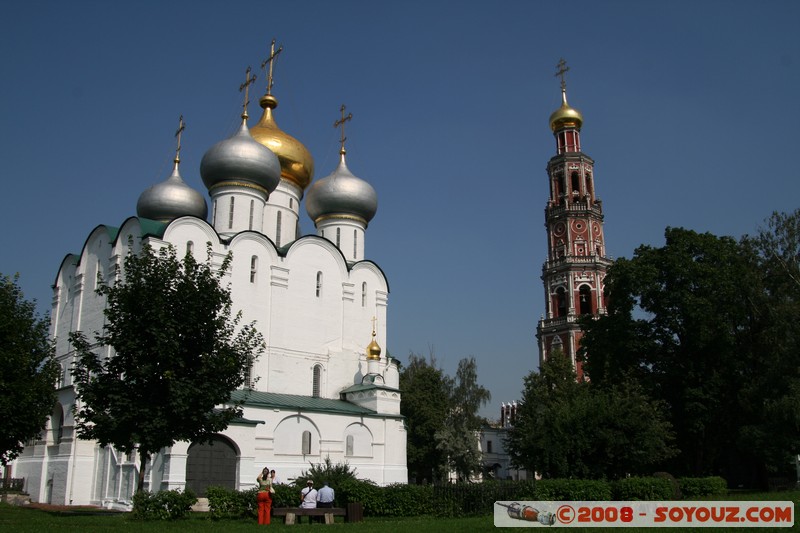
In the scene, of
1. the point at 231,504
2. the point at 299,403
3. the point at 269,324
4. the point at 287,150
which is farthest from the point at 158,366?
the point at 287,150

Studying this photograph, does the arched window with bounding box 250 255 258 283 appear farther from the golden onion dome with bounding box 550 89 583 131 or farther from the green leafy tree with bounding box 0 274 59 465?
the golden onion dome with bounding box 550 89 583 131

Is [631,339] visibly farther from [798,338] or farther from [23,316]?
[23,316]

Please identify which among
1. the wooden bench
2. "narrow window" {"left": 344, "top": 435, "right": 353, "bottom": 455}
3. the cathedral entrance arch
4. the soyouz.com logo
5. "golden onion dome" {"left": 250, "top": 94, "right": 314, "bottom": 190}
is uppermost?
"golden onion dome" {"left": 250, "top": 94, "right": 314, "bottom": 190}

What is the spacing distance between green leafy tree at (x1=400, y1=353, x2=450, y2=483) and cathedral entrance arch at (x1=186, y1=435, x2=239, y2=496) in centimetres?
1396

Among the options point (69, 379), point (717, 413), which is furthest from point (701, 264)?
point (69, 379)

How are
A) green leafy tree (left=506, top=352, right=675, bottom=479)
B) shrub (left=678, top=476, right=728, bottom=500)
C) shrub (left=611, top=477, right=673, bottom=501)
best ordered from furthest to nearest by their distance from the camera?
shrub (left=678, top=476, right=728, bottom=500)
green leafy tree (left=506, top=352, right=675, bottom=479)
shrub (left=611, top=477, right=673, bottom=501)

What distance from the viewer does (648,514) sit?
11148 millimetres

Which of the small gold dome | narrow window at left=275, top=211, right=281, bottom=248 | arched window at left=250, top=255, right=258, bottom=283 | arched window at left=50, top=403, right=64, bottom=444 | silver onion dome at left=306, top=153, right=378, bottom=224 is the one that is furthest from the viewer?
silver onion dome at left=306, top=153, right=378, bottom=224

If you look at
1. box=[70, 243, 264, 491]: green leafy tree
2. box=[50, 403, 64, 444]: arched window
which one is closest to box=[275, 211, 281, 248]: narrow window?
box=[50, 403, 64, 444]: arched window

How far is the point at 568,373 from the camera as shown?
1518 inches

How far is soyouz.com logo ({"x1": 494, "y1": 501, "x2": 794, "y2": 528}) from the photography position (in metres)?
10.7

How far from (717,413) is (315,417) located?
15555mm

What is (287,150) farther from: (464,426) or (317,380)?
(464,426)

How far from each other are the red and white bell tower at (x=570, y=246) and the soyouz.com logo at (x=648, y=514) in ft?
117
